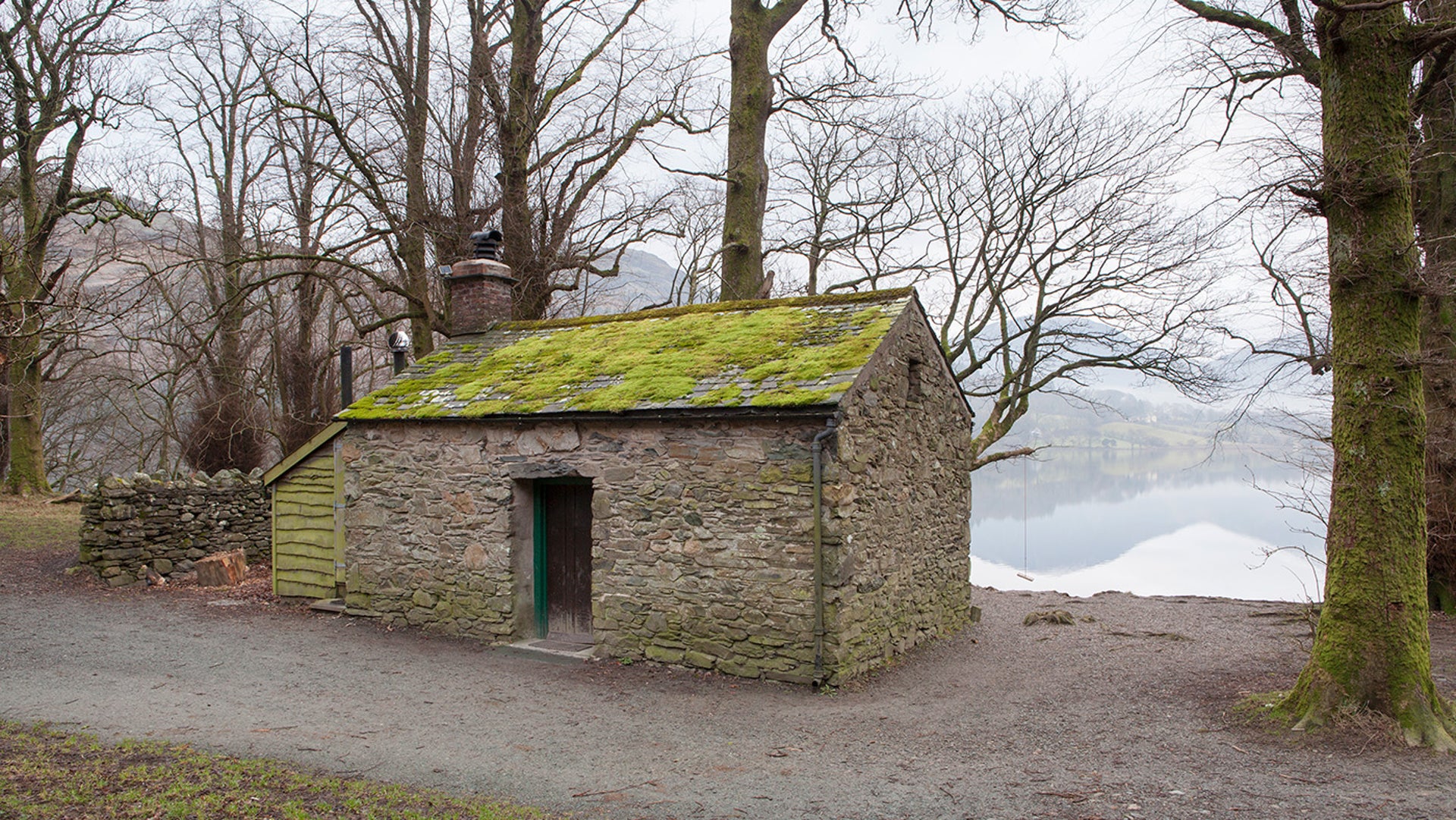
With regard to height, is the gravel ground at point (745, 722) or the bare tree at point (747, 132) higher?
the bare tree at point (747, 132)

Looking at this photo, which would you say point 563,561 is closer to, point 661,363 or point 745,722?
point 661,363

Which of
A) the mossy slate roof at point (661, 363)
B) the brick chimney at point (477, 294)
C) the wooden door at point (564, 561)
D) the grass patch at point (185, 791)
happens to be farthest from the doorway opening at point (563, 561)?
the grass patch at point (185, 791)

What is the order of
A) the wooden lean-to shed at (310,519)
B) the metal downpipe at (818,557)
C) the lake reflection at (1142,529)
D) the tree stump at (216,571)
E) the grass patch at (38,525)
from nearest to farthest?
the metal downpipe at (818,557) < the wooden lean-to shed at (310,519) < the tree stump at (216,571) < the grass patch at (38,525) < the lake reflection at (1142,529)

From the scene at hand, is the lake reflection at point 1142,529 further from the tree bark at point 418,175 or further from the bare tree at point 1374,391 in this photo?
the tree bark at point 418,175

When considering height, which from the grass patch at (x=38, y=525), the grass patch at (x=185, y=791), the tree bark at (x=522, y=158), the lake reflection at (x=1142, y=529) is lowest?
the lake reflection at (x=1142, y=529)

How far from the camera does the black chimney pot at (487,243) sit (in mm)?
13758

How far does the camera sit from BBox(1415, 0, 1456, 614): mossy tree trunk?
432 inches

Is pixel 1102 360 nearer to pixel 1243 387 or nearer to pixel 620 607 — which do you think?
pixel 1243 387

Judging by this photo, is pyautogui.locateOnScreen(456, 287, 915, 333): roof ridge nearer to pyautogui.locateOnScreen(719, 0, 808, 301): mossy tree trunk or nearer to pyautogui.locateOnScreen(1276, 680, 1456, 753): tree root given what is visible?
pyautogui.locateOnScreen(719, 0, 808, 301): mossy tree trunk

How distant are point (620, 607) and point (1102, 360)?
11909 mm

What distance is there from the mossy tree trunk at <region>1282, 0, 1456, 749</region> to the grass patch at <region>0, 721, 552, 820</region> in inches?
238

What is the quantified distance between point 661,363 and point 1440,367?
10.4 m

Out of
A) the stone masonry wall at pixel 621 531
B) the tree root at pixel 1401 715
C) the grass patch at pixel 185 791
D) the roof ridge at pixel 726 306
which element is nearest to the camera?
the grass patch at pixel 185 791

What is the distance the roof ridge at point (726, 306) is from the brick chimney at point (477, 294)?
0.56 feet
